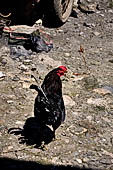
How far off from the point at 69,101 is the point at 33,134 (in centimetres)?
95

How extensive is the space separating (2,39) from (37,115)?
2.77 metres

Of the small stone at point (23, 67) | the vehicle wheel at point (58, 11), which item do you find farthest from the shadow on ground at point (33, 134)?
the vehicle wheel at point (58, 11)

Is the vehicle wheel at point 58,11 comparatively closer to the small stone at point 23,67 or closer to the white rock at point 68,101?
the small stone at point 23,67

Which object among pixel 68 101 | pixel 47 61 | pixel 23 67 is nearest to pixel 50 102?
pixel 68 101

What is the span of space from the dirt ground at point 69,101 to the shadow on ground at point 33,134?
0.01 metres

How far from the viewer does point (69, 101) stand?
16.1ft

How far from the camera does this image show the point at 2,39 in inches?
245

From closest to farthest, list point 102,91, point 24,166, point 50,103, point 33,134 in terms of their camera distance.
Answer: point 24,166, point 50,103, point 33,134, point 102,91

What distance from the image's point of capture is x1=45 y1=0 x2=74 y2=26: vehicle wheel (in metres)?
6.73

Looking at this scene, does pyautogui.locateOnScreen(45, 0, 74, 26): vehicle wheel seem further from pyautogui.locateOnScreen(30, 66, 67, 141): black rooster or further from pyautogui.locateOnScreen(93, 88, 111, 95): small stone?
pyautogui.locateOnScreen(30, 66, 67, 141): black rooster

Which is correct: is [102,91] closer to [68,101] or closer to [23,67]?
[68,101]

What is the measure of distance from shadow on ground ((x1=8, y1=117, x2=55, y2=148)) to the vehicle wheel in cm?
318

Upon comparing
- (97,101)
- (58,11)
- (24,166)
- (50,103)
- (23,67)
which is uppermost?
(58,11)

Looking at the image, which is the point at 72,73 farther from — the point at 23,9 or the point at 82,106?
the point at 23,9
